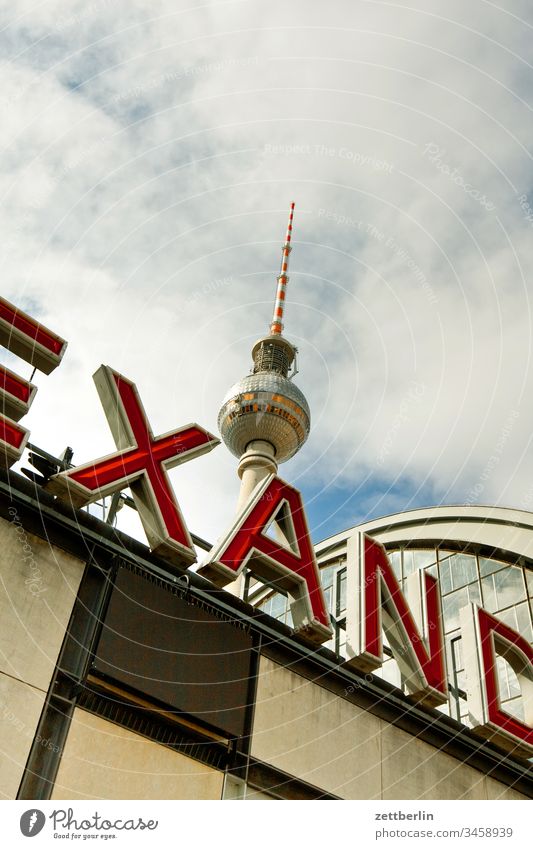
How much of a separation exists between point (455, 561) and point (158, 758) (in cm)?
2376

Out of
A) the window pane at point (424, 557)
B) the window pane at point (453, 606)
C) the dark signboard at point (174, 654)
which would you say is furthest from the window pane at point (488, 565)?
the dark signboard at point (174, 654)

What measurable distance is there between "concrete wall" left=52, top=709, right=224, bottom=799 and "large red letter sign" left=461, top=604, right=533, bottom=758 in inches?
274

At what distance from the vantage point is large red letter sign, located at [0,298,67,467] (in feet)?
42.9

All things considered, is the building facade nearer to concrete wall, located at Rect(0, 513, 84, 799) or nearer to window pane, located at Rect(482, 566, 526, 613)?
concrete wall, located at Rect(0, 513, 84, 799)

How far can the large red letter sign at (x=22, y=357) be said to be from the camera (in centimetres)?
1307

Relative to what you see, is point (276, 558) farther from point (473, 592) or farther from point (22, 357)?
point (473, 592)

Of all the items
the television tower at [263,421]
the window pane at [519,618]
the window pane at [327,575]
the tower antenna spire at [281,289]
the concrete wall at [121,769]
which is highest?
the tower antenna spire at [281,289]

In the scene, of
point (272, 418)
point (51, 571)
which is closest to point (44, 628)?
point (51, 571)

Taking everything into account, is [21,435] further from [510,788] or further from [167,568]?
[510,788]

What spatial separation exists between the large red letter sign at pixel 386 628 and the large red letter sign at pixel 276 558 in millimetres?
838

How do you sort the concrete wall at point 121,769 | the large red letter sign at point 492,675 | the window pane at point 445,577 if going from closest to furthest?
the concrete wall at point 121,769 → the large red letter sign at point 492,675 → the window pane at point 445,577

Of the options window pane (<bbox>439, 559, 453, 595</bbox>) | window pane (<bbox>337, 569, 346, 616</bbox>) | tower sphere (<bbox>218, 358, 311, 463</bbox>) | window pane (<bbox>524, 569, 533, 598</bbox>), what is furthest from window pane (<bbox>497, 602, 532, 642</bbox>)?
tower sphere (<bbox>218, 358, 311, 463</bbox>)

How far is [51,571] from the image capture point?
13.0 meters

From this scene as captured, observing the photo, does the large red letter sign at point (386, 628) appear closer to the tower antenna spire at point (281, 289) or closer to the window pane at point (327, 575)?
the window pane at point (327, 575)
